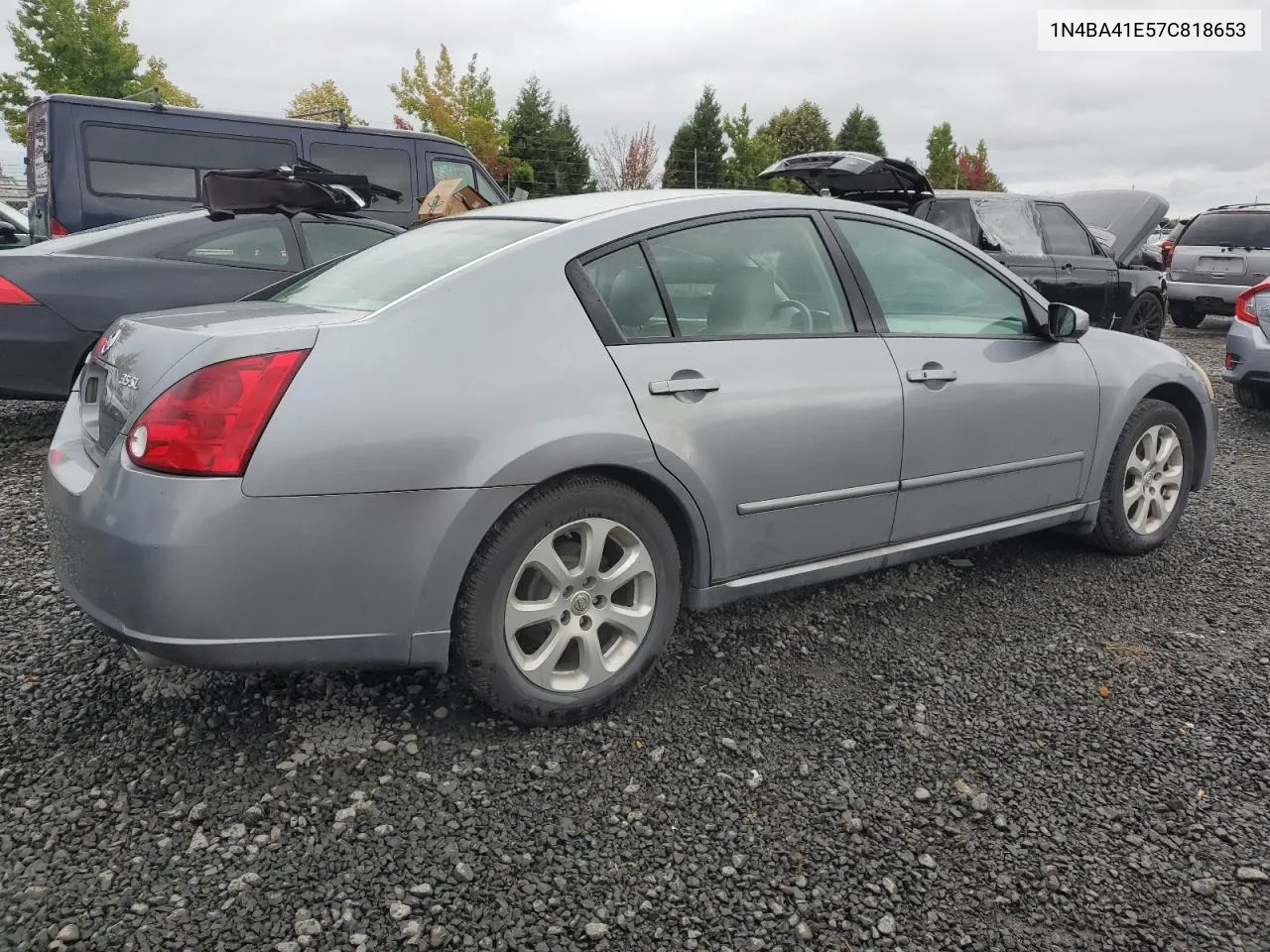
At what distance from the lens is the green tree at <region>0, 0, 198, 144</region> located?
85.7ft

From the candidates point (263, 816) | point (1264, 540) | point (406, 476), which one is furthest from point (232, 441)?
point (1264, 540)

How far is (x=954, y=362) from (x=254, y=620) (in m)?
2.39

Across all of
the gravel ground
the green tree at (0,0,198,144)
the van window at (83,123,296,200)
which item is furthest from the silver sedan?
the green tree at (0,0,198,144)

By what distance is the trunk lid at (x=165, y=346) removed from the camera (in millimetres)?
2331

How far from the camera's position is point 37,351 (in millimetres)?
5270

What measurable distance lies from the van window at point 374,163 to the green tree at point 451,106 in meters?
21.3

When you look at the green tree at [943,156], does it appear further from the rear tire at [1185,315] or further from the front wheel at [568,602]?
the front wheel at [568,602]

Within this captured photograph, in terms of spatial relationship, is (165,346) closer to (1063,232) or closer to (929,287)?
(929,287)

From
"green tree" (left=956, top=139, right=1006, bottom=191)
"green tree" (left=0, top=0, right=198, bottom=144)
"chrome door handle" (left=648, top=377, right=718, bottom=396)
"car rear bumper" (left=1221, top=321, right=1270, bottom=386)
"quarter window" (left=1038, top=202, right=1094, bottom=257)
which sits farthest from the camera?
"green tree" (left=956, top=139, right=1006, bottom=191)

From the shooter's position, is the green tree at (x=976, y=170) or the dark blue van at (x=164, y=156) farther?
the green tree at (x=976, y=170)

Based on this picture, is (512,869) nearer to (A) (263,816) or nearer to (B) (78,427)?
(A) (263,816)

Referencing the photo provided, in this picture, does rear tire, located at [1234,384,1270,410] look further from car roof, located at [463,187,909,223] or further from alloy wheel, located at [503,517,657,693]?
alloy wheel, located at [503,517,657,693]

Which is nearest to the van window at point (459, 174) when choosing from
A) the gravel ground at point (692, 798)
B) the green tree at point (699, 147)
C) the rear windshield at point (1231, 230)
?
the gravel ground at point (692, 798)

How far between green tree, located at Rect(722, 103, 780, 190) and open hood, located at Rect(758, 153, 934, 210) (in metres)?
29.4
